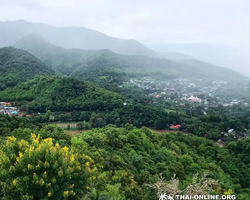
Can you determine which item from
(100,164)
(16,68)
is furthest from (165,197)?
(16,68)

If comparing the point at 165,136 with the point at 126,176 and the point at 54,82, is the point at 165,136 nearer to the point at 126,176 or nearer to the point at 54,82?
the point at 126,176

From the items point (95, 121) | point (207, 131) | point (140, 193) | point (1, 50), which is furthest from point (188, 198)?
point (1, 50)

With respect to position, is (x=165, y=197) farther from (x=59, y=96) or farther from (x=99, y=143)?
(x=59, y=96)

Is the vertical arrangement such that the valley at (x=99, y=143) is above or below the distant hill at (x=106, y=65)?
below

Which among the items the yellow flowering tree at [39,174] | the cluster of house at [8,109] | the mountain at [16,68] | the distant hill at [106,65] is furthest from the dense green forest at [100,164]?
the distant hill at [106,65]

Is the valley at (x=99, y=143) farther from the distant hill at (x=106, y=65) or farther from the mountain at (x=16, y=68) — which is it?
the distant hill at (x=106, y=65)

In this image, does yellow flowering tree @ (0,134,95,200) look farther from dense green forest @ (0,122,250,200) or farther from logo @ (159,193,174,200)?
logo @ (159,193,174,200)

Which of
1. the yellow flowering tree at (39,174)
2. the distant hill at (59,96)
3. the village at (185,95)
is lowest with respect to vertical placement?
the village at (185,95)
